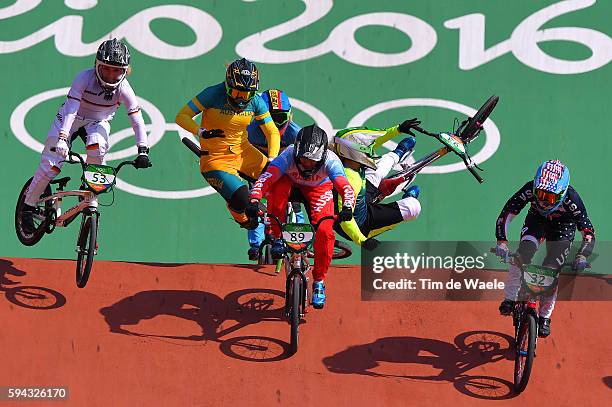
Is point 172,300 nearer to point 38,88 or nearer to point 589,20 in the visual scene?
point 38,88

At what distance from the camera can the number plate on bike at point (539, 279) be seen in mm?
13383

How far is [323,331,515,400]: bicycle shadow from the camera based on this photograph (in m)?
13.9

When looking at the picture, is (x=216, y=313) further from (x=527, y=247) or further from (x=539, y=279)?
(x=539, y=279)

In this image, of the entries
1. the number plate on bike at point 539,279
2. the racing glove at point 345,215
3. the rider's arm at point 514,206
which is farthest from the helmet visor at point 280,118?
the number plate on bike at point 539,279

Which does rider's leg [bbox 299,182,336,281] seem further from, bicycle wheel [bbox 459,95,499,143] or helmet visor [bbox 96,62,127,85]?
bicycle wheel [bbox 459,95,499,143]

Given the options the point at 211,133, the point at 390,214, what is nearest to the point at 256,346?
the point at 211,133

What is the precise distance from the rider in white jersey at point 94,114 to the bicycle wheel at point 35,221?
122 mm

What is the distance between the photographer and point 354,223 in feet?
48.4

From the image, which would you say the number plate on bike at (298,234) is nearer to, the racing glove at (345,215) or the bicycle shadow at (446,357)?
the racing glove at (345,215)

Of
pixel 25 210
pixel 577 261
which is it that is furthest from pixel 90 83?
pixel 577 261

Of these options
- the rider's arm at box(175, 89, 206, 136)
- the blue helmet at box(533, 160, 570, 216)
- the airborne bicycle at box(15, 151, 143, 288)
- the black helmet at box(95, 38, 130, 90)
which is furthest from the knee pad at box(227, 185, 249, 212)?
the blue helmet at box(533, 160, 570, 216)

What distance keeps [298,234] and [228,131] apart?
2.43m

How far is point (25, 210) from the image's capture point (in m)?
15.6

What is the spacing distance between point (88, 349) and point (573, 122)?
772 centimetres
